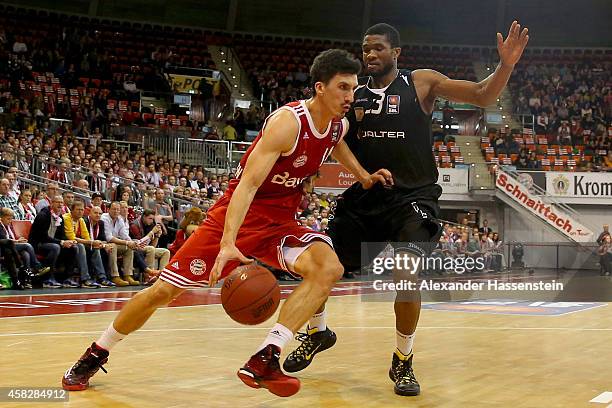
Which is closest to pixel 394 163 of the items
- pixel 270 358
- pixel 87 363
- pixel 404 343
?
pixel 404 343

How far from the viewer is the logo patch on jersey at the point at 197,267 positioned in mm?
3889

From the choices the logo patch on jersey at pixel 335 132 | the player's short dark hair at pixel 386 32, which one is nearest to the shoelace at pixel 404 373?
the logo patch on jersey at pixel 335 132

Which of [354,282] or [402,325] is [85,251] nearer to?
[354,282]

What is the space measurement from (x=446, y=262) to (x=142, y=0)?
15947 mm

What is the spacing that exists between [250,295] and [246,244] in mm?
533

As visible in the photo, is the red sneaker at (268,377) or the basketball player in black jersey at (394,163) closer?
the red sneaker at (268,377)

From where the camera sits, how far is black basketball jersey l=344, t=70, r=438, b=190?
460 centimetres

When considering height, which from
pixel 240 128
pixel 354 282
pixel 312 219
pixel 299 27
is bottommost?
pixel 354 282

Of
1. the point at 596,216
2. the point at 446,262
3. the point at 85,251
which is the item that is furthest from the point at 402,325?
the point at 596,216

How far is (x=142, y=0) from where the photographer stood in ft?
91.6

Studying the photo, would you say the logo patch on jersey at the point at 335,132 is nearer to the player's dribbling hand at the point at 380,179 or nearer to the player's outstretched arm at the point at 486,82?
the player's dribbling hand at the point at 380,179

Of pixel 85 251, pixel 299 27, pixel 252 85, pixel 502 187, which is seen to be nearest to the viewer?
pixel 85 251

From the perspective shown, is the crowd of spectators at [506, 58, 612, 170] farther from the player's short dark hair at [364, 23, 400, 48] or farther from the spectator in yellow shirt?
the player's short dark hair at [364, 23, 400, 48]

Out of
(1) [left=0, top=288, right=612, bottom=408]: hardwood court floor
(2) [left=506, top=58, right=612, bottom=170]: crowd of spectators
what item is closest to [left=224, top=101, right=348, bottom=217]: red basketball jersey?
(1) [left=0, top=288, right=612, bottom=408]: hardwood court floor
